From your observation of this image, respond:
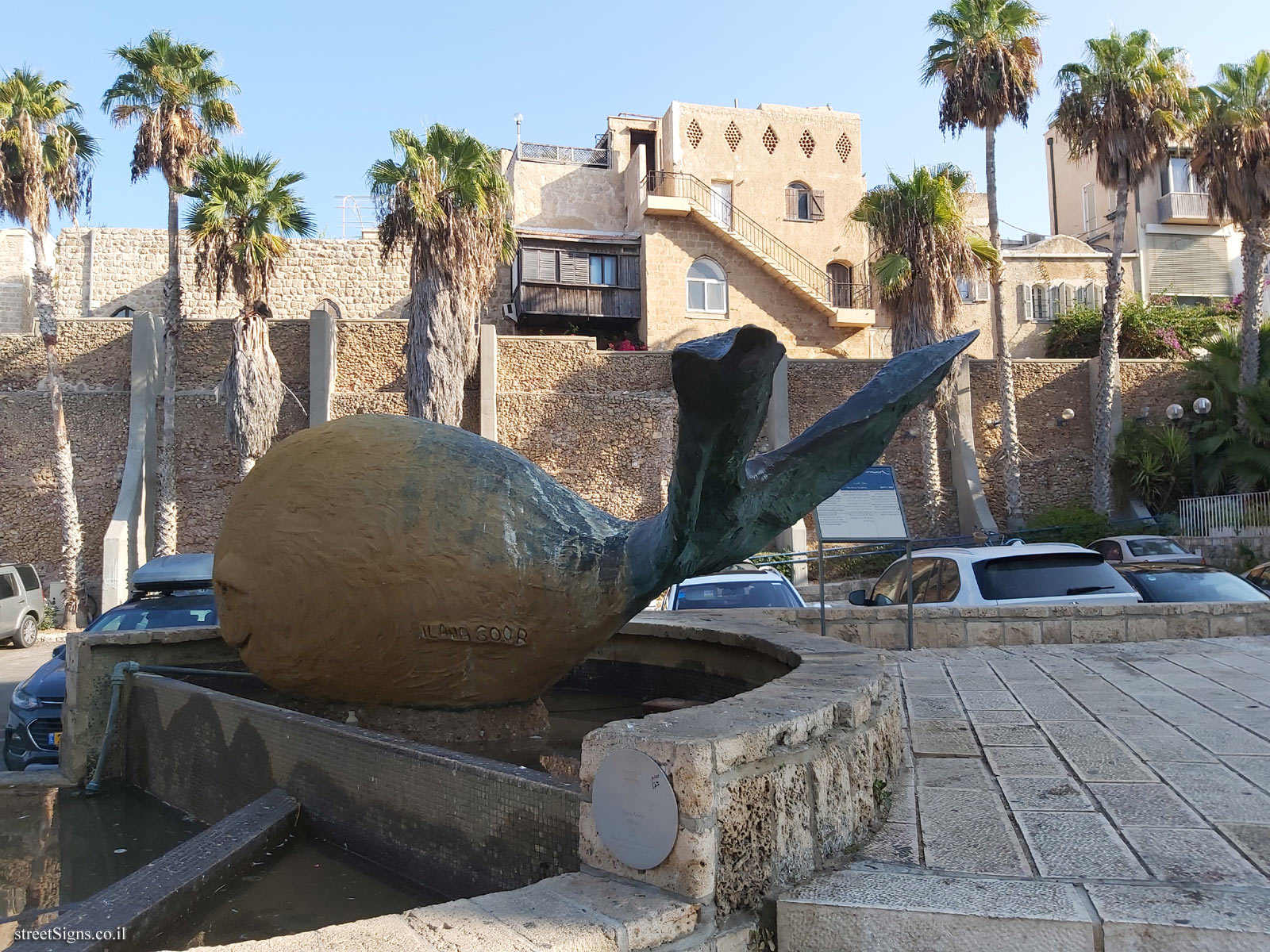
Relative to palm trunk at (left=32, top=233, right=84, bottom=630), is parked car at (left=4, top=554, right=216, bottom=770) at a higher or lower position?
lower

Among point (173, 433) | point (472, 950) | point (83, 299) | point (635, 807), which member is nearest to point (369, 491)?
point (635, 807)

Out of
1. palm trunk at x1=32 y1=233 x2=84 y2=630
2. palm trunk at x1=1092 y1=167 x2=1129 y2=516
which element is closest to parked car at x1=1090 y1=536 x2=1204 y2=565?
palm trunk at x1=1092 y1=167 x2=1129 y2=516

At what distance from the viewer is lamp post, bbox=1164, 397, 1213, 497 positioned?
25.0 meters

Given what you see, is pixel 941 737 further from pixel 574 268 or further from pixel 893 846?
pixel 574 268

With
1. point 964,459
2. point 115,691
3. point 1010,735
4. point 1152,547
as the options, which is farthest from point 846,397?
point 115,691

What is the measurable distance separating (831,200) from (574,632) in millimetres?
33112

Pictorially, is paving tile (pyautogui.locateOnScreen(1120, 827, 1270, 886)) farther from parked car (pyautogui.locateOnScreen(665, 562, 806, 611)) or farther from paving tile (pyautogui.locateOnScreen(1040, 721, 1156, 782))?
parked car (pyautogui.locateOnScreen(665, 562, 806, 611))

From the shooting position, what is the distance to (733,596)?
378 inches

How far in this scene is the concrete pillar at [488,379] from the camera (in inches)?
1043

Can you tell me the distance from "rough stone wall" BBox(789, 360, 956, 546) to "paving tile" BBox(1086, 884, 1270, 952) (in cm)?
2540

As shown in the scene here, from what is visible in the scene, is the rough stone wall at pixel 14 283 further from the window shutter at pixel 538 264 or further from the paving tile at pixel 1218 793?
the paving tile at pixel 1218 793

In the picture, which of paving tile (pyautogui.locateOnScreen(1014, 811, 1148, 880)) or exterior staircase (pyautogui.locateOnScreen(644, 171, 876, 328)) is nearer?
paving tile (pyautogui.locateOnScreen(1014, 811, 1148, 880))

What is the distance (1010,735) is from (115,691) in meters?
5.47

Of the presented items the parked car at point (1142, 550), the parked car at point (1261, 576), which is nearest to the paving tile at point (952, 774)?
the parked car at point (1261, 576)
